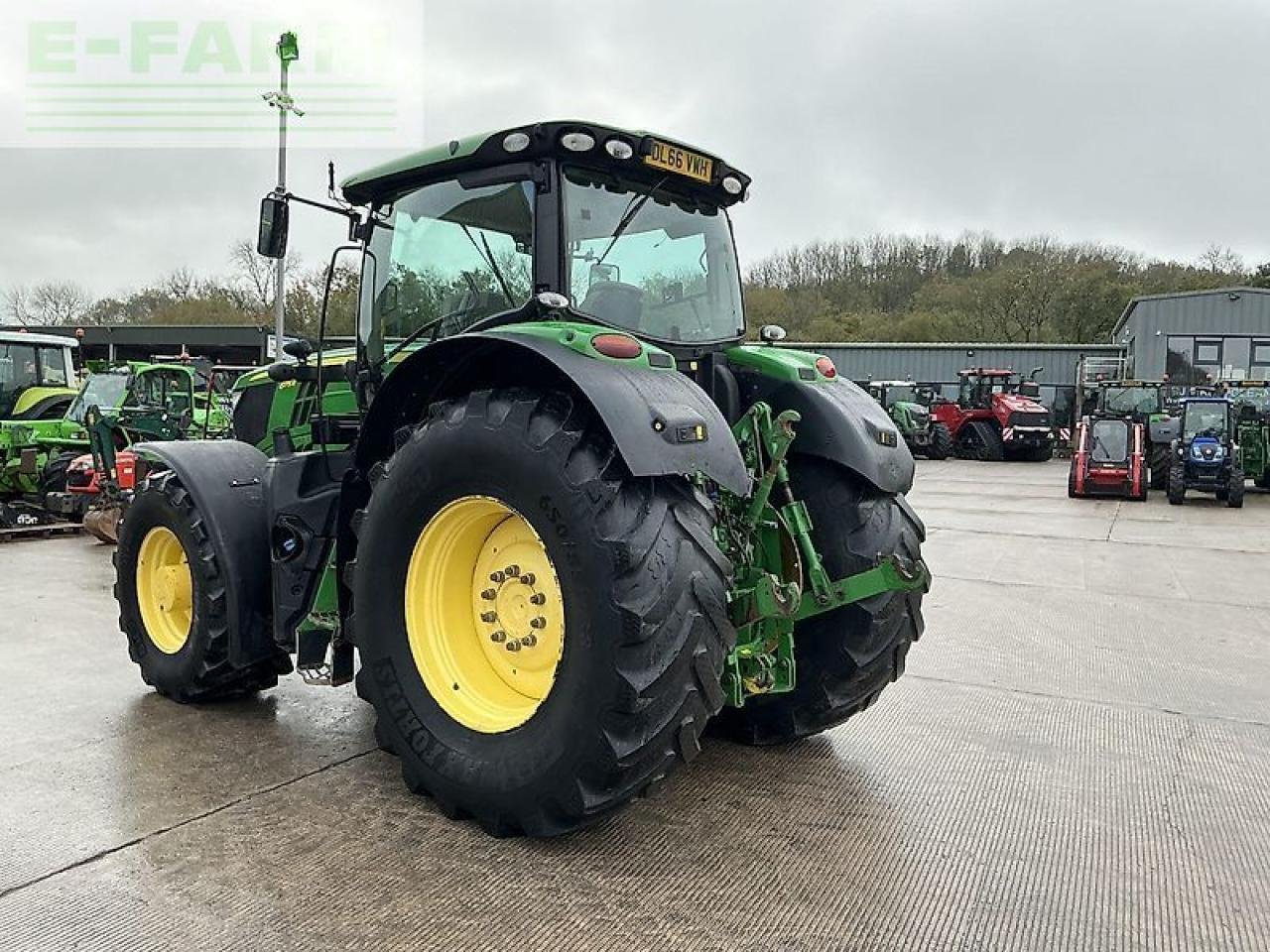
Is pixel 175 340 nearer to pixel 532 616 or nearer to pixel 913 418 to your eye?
pixel 913 418

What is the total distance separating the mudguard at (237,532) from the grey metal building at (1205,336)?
33174 millimetres

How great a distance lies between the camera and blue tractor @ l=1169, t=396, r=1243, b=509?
16516mm

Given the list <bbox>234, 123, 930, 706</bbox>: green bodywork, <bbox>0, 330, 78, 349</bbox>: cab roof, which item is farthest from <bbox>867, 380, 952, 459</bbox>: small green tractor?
<bbox>234, 123, 930, 706</bbox>: green bodywork

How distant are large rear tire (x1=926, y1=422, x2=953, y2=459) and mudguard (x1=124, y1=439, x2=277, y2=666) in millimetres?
26272

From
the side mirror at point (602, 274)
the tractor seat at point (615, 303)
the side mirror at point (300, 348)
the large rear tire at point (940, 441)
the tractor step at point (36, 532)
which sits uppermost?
the side mirror at point (602, 274)

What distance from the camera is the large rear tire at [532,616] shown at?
2.87 metres

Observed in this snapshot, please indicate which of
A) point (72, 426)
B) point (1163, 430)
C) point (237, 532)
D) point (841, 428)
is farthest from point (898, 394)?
point (237, 532)

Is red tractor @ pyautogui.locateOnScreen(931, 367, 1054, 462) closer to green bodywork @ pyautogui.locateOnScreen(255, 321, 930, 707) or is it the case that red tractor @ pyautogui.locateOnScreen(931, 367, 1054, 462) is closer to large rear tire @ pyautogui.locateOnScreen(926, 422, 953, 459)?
large rear tire @ pyautogui.locateOnScreen(926, 422, 953, 459)

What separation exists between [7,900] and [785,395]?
298 centimetres

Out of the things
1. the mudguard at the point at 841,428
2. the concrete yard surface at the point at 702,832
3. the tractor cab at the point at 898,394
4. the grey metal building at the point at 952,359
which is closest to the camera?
the concrete yard surface at the point at 702,832

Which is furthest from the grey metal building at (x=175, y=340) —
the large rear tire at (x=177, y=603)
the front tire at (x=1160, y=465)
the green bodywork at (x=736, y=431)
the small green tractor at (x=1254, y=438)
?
the green bodywork at (x=736, y=431)

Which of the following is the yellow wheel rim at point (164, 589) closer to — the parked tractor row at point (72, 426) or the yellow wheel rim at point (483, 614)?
the yellow wheel rim at point (483, 614)

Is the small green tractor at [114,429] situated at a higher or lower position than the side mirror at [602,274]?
lower

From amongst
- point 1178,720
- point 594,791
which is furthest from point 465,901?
point 1178,720
